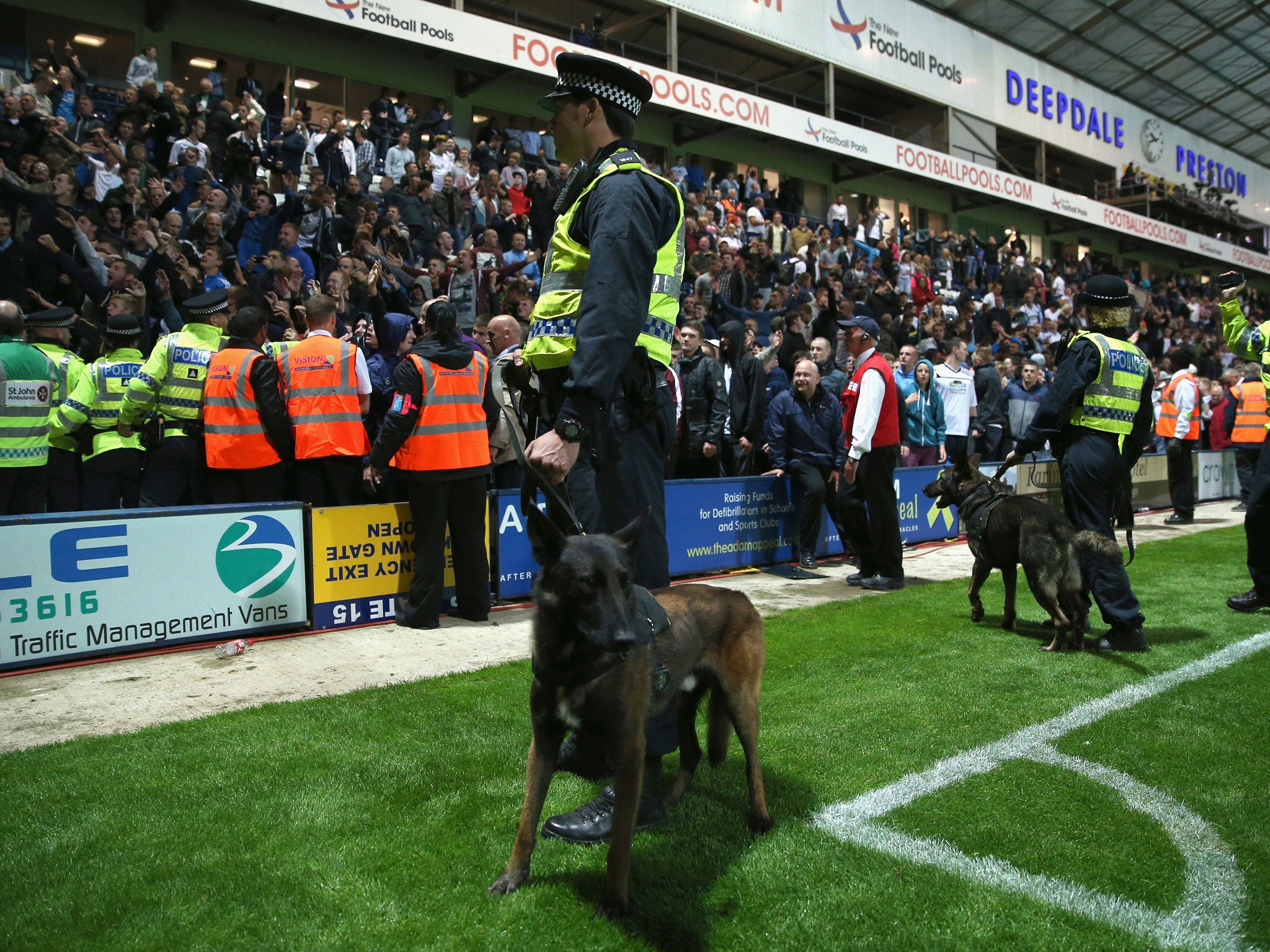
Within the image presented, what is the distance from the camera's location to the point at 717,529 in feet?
29.2

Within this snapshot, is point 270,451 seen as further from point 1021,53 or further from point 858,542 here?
point 1021,53

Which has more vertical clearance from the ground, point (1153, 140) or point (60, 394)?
point (1153, 140)

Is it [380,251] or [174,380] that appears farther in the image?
[380,251]

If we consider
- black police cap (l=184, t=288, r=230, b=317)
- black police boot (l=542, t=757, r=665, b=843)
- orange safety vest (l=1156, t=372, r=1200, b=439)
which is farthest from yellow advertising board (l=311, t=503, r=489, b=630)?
orange safety vest (l=1156, t=372, r=1200, b=439)

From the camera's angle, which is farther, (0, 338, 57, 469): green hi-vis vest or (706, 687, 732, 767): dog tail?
(0, 338, 57, 469): green hi-vis vest

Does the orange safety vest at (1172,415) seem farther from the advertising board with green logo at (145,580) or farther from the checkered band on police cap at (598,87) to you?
the checkered band on police cap at (598,87)

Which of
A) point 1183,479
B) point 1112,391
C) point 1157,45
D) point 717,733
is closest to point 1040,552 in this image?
point 1112,391

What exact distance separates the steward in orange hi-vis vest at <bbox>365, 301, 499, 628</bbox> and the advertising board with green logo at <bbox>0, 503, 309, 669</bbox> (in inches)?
31.0

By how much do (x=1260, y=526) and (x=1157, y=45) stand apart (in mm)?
33455

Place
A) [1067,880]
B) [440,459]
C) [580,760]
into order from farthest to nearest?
[440,459], [580,760], [1067,880]

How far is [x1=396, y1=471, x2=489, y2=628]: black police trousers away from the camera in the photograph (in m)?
6.55

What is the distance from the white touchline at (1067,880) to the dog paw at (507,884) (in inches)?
43.6

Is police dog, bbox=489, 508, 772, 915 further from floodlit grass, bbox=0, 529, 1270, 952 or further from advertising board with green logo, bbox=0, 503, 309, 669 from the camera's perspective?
advertising board with green logo, bbox=0, 503, 309, 669

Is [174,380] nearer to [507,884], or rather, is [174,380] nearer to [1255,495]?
[507,884]
